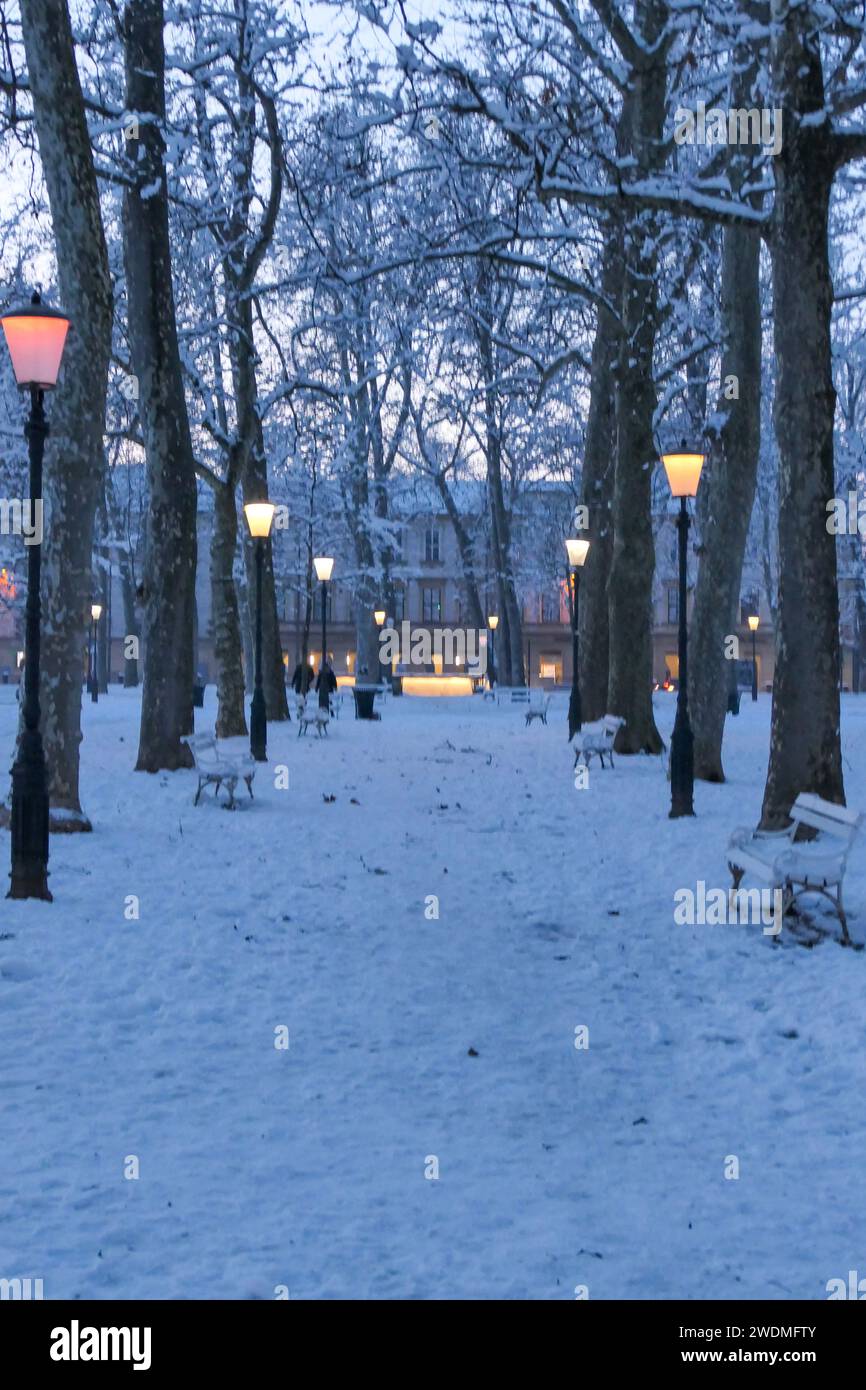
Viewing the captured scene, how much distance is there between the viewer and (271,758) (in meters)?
21.9

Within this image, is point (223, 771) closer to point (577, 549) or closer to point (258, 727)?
point (258, 727)

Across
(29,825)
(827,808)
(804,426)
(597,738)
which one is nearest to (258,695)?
(597,738)

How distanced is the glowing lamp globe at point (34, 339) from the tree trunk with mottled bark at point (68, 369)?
2.91m

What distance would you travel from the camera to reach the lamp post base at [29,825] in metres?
9.02

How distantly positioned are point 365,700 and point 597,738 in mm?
17194

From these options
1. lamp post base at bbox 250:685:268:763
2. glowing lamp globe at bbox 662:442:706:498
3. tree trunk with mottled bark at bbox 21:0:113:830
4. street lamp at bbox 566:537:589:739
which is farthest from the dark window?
tree trunk with mottled bark at bbox 21:0:113:830

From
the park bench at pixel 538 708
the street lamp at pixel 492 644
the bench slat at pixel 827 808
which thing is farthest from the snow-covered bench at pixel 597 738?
the street lamp at pixel 492 644

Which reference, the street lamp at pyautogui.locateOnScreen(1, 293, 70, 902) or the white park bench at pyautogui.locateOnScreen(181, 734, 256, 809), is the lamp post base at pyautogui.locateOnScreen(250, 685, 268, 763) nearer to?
the white park bench at pyautogui.locateOnScreen(181, 734, 256, 809)

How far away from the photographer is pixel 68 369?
38.6ft

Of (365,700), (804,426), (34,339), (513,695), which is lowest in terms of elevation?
(513,695)

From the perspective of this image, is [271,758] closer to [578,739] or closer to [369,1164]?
[578,739]

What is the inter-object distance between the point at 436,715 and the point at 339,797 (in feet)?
76.4

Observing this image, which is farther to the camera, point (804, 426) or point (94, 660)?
point (94, 660)
